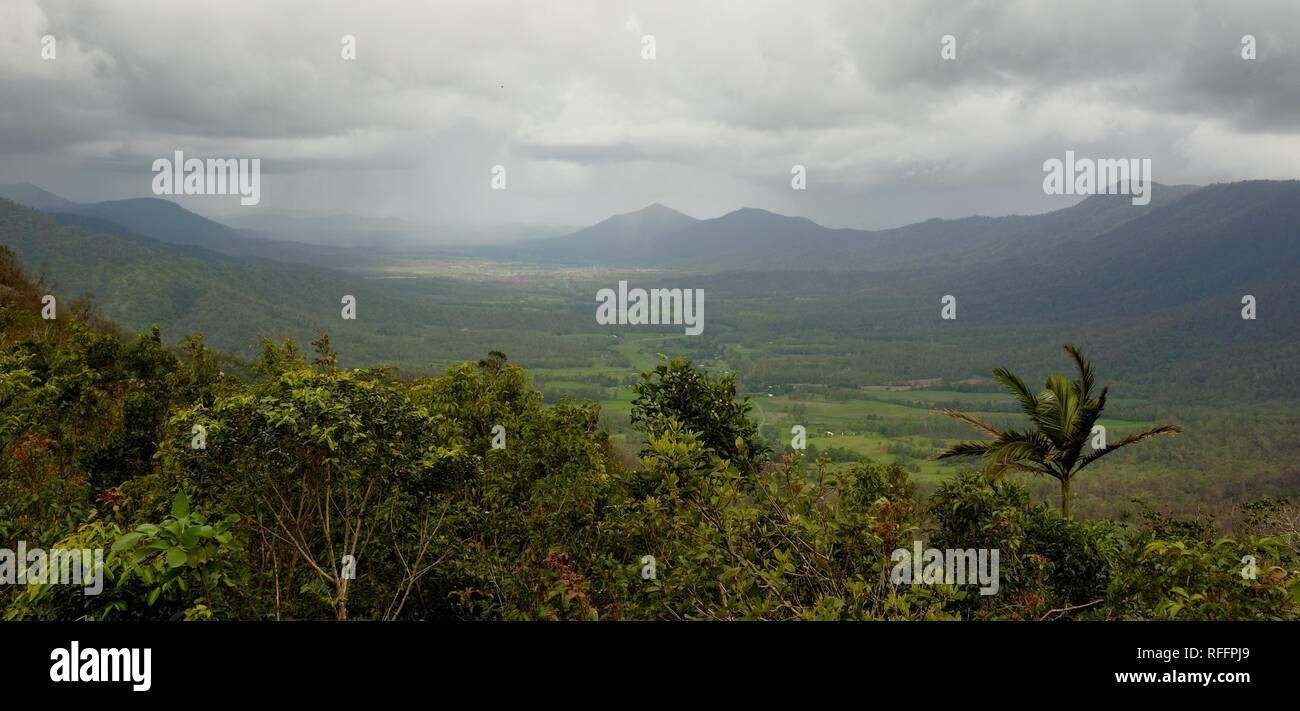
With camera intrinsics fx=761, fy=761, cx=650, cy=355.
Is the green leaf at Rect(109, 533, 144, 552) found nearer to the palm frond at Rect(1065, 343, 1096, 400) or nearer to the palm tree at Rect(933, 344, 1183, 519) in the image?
the palm tree at Rect(933, 344, 1183, 519)

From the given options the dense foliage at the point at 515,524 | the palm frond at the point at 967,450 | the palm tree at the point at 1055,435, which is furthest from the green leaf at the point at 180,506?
the palm frond at the point at 967,450

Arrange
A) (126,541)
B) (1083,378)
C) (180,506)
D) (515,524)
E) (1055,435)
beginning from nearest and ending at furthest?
(126,541) < (180,506) < (515,524) < (1055,435) < (1083,378)

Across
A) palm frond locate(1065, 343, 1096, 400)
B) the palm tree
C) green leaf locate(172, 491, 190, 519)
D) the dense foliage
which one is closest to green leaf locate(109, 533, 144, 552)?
the dense foliage

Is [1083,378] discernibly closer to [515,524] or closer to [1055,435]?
[1055,435]

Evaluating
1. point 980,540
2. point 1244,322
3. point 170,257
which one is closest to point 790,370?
point 1244,322

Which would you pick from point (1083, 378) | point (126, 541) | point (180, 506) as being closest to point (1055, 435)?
point (1083, 378)
